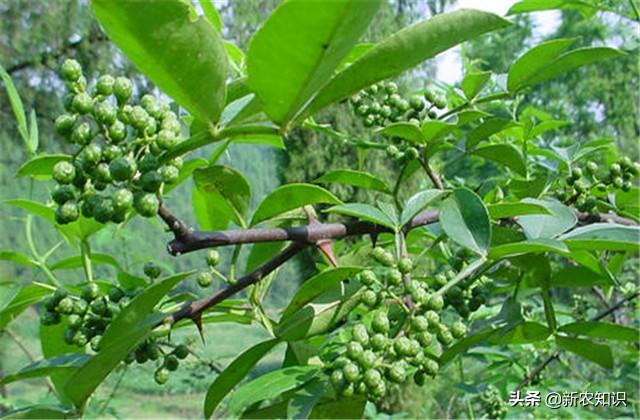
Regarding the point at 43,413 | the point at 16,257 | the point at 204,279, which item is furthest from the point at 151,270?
the point at 16,257

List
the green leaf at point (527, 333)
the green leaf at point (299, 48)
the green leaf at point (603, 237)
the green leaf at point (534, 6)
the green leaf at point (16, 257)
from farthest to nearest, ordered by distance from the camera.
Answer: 1. the green leaf at point (534, 6)
2. the green leaf at point (16, 257)
3. the green leaf at point (527, 333)
4. the green leaf at point (603, 237)
5. the green leaf at point (299, 48)

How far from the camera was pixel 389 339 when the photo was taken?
516 mm

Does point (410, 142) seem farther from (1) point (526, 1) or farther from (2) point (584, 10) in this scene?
(2) point (584, 10)

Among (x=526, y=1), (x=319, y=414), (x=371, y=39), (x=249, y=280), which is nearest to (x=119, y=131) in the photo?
(x=249, y=280)

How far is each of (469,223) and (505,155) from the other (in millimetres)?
235

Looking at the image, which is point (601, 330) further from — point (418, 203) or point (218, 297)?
point (218, 297)

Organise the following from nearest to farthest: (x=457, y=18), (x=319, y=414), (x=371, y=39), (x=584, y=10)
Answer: (x=457, y=18) < (x=319, y=414) < (x=584, y=10) < (x=371, y=39)

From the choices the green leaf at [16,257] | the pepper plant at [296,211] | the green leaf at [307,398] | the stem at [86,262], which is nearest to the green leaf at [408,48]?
the pepper plant at [296,211]

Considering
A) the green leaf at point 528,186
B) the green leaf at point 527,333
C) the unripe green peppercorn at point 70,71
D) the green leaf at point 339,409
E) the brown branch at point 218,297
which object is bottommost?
the green leaf at point 527,333

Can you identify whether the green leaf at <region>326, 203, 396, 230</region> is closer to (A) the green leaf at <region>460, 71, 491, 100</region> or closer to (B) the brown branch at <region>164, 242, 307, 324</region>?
(B) the brown branch at <region>164, 242, 307, 324</region>

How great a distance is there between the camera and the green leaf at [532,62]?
619mm

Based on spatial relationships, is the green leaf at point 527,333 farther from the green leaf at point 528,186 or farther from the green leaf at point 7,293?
the green leaf at point 7,293

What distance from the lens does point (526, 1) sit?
88 cm

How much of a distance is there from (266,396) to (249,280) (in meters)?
0.09
